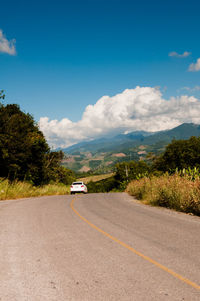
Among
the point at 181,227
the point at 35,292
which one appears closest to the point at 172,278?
the point at 35,292

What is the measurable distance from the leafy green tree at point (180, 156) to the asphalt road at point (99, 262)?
55611mm

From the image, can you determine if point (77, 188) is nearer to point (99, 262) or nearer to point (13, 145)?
point (13, 145)

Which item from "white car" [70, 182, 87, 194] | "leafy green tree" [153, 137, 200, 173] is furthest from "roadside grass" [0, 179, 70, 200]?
"leafy green tree" [153, 137, 200, 173]

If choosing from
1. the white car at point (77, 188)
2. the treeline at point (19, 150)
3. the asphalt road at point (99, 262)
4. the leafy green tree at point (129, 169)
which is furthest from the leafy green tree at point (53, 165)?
the leafy green tree at point (129, 169)

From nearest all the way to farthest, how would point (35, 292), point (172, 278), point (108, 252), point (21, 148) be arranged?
point (35, 292) < point (172, 278) < point (108, 252) < point (21, 148)

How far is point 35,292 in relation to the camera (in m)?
3.49

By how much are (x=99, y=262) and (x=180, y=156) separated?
61.9 meters

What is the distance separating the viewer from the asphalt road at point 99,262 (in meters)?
3.49

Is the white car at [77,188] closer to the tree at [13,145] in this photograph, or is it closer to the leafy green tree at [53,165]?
the tree at [13,145]

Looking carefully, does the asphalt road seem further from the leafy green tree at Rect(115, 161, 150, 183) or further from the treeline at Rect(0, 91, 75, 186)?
the leafy green tree at Rect(115, 161, 150, 183)

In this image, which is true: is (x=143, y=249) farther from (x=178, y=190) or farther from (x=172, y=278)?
(x=178, y=190)

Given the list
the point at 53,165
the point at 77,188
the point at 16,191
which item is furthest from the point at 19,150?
the point at 53,165

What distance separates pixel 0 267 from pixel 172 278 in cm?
294

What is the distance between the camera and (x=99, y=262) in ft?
15.3
